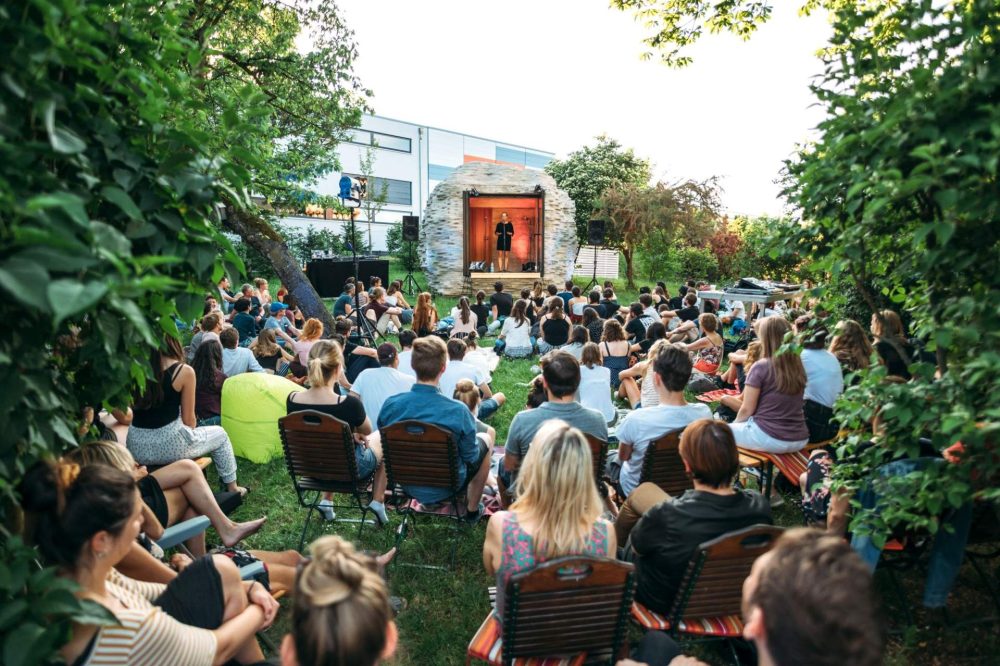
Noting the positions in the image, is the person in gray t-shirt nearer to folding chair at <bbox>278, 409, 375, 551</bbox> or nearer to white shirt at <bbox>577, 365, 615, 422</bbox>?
folding chair at <bbox>278, 409, 375, 551</bbox>

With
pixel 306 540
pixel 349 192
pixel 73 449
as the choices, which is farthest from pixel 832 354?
pixel 349 192

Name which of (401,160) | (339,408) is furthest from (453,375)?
(401,160)

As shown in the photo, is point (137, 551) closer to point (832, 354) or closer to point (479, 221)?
point (832, 354)

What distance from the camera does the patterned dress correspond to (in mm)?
2393

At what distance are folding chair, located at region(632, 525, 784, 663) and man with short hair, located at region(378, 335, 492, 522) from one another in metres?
1.55

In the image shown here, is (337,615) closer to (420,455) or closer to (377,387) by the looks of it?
(420,455)

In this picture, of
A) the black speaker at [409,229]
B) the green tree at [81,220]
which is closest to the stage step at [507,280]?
the black speaker at [409,229]

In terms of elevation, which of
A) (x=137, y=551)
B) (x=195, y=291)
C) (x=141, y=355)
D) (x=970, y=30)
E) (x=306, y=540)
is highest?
(x=970, y=30)

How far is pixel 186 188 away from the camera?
5.45ft

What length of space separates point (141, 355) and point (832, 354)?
15.7 ft

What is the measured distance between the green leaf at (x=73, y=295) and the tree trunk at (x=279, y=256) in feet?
30.7

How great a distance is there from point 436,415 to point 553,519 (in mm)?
1598

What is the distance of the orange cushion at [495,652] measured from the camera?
7.79ft

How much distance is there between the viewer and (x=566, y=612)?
224 centimetres
